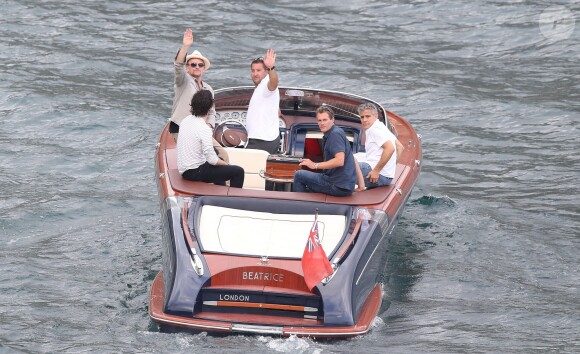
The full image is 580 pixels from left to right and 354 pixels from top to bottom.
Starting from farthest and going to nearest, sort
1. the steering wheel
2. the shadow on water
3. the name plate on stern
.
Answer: the steering wheel < the name plate on stern < the shadow on water

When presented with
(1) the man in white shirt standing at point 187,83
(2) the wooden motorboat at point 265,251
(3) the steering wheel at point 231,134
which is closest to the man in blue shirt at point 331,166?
(2) the wooden motorboat at point 265,251

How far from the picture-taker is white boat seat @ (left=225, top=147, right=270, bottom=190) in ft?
35.7

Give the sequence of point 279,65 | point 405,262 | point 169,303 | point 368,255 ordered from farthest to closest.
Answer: point 279,65 < point 405,262 < point 368,255 < point 169,303

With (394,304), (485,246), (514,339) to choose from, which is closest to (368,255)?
(394,304)

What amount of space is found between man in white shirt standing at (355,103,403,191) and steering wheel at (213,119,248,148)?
140cm

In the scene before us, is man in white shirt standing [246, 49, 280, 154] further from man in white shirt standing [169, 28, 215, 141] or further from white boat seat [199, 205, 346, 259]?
white boat seat [199, 205, 346, 259]

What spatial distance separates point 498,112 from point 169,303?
9.15 m

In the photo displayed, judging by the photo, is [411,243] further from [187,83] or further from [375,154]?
[187,83]

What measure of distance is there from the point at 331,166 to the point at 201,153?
1.20m

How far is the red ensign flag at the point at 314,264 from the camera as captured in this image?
8.88m

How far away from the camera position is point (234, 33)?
791 inches

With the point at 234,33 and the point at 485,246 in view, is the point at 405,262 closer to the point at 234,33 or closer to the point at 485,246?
the point at 485,246

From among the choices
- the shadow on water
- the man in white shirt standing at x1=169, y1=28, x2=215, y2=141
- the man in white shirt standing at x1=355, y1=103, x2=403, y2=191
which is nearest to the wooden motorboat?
the man in white shirt standing at x1=355, y1=103, x2=403, y2=191

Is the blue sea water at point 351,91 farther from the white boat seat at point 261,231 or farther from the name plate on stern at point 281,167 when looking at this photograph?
the name plate on stern at point 281,167
